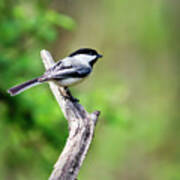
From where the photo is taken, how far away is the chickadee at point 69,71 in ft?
9.95

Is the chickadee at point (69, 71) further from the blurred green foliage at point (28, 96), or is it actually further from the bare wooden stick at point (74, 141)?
the blurred green foliage at point (28, 96)

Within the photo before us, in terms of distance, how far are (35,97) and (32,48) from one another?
0.53 m

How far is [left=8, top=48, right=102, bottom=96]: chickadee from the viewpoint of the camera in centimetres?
303

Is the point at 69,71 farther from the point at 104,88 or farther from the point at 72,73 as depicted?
the point at 104,88

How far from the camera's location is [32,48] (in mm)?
4250

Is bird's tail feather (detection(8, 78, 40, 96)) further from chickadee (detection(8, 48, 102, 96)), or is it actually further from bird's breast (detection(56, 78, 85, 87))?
bird's breast (detection(56, 78, 85, 87))

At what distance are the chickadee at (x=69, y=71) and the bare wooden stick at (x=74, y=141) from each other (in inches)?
6.2

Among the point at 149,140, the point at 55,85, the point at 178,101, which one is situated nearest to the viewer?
the point at 55,85

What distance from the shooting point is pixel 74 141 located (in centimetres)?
247

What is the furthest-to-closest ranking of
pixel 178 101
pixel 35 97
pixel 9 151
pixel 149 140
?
pixel 178 101, pixel 149 140, pixel 9 151, pixel 35 97

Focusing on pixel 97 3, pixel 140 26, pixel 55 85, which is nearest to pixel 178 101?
pixel 140 26

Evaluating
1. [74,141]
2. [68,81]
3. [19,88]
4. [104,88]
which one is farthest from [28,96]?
[74,141]

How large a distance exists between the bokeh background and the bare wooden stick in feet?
3.12

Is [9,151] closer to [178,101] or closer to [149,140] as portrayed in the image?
[149,140]
